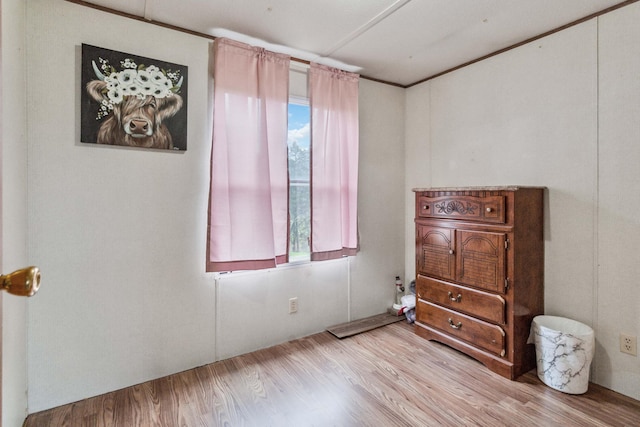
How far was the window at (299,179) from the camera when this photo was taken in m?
2.85

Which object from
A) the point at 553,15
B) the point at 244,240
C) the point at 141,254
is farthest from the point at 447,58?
the point at 141,254

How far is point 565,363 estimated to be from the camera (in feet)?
6.85

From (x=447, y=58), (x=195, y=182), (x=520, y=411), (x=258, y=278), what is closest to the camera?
(x=520, y=411)

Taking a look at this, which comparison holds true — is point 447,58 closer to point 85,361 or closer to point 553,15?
point 553,15

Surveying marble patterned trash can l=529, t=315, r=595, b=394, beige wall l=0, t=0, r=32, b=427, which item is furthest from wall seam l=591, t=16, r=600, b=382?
beige wall l=0, t=0, r=32, b=427

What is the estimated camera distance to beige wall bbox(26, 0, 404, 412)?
A: 76.8 inches

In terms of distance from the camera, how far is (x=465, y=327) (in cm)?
255

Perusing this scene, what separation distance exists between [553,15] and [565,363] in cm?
227

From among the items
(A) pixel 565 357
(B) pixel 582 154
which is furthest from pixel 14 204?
(B) pixel 582 154

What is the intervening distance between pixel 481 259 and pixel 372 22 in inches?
73.1

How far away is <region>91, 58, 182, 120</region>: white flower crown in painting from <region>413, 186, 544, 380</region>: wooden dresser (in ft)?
7.04

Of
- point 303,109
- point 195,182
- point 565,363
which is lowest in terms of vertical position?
point 565,363

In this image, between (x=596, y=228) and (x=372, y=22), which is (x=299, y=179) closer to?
(x=372, y=22)

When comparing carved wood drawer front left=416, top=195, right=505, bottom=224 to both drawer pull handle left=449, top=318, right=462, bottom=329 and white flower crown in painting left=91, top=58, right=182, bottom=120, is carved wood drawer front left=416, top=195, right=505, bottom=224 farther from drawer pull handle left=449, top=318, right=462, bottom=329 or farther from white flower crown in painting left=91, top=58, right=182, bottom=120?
white flower crown in painting left=91, top=58, right=182, bottom=120
